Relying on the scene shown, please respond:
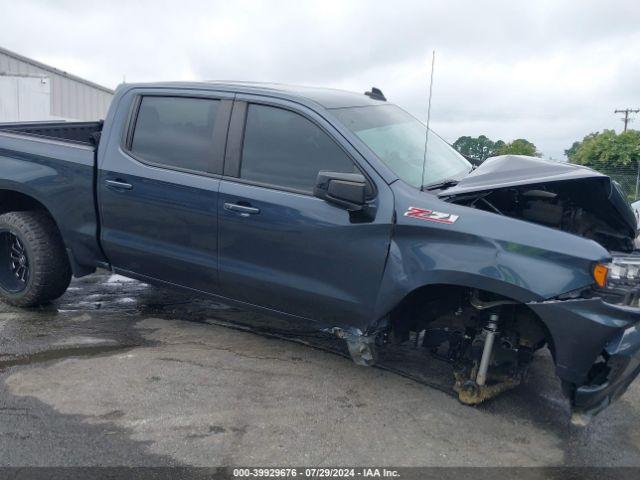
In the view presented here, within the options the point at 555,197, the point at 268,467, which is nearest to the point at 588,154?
the point at 555,197

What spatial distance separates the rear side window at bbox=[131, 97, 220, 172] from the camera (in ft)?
13.6

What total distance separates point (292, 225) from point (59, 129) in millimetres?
3186

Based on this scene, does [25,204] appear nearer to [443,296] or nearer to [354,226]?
[354,226]

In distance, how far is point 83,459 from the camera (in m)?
2.98

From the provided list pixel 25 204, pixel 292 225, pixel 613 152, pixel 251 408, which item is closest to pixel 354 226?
pixel 292 225

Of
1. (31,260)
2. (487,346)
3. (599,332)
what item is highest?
(599,332)

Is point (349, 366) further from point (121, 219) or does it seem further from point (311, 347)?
point (121, 219)

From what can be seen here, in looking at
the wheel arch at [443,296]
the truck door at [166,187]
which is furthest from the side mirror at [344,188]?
the truck door at [166,187]

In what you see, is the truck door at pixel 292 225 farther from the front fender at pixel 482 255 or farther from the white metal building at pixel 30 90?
the white metal building at pixel 30 90

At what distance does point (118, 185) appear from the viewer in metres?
4.34

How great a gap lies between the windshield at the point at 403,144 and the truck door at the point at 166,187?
917 millimetres

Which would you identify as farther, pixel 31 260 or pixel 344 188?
pixel 31 260

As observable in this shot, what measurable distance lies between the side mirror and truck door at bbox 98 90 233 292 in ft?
2.85

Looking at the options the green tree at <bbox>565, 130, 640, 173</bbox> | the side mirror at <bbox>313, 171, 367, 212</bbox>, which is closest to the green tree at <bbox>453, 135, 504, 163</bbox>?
the side mirror at <bbox>313, 171, 367, 212</bbox>
